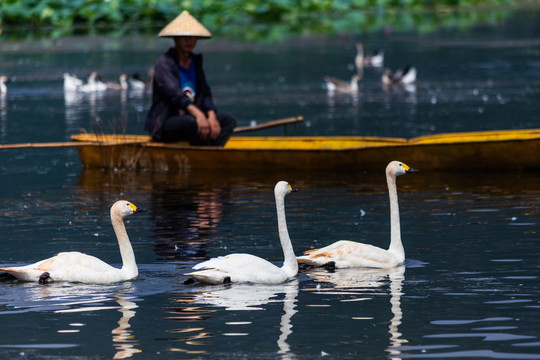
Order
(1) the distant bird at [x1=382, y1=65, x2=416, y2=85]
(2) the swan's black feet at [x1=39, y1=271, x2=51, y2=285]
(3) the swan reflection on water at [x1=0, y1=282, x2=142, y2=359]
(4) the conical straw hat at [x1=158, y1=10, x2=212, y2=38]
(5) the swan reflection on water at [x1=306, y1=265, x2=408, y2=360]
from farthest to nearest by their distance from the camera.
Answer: (1) the distant bird at [x1=382, y1=65, x2=416, y2=85] → (4) the conical straw hat at [x1=158, y1=10, x2=212, y2=38] → (2) the swan's black feet at [x1=39, y1=271, x2=51, y2=285] → (5) the swan reflection on water at [x1=306, y1=265, x2=408, y2=360] → (3) the swan reflection on water at [x1=0, y1=282, x2=142, y2=359]

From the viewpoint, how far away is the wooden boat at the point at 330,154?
1753 cm

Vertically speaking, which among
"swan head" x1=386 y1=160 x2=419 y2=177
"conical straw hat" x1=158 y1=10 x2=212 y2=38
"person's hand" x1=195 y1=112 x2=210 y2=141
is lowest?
"swan head" x1=386 y1=160 x2=419 y2=177

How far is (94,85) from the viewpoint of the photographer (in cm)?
3400

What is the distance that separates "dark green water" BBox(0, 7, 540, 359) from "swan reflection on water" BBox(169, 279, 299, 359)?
25 mm

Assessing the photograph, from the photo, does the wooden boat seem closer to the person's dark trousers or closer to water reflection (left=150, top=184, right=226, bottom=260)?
the person's dark trousers

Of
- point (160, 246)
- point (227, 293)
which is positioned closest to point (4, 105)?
point (160, 246)

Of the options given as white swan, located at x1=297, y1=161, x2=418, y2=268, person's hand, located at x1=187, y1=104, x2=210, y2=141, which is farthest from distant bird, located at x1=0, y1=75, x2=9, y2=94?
A: white swan, located at x1=297, y1=161, x2=418, y2=268

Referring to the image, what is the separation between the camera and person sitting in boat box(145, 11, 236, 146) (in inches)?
656

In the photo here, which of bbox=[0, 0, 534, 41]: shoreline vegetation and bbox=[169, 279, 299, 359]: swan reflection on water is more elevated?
bbox=[0, 0, 534, 41]: shoreline vegetation

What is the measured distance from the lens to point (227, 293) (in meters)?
10.3

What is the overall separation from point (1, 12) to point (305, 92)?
30903mm

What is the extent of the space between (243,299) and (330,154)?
8.05 m

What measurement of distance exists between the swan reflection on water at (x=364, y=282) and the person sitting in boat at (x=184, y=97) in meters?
6.26

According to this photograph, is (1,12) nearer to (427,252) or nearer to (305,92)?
(305,92)
